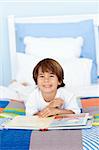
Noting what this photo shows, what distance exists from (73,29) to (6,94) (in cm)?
91

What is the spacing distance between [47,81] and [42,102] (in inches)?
5.6

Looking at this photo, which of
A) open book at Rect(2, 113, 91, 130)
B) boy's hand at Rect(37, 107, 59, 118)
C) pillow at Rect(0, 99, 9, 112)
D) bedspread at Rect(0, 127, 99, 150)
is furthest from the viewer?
pillow at Rect(0, 99, 9, 112)

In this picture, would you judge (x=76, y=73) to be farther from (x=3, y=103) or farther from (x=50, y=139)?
(x=50, y=139)

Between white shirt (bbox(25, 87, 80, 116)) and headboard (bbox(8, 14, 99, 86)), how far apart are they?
930mm

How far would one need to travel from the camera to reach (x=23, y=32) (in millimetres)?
2688

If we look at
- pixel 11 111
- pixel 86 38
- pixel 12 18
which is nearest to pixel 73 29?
pixel 86 38

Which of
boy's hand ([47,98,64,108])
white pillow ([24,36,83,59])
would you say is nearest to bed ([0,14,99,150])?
white pillow ([24,36,83,59])

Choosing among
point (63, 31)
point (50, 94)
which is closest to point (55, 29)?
point (63, 31)

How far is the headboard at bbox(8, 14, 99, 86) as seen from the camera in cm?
263

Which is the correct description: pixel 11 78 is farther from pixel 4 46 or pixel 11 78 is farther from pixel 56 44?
pixel 56 44

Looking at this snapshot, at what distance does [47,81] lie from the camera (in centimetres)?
159

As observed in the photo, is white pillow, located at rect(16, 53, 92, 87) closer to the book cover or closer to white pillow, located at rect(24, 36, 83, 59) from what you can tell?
white pillow, located at rect(24, 36, 83, 59)

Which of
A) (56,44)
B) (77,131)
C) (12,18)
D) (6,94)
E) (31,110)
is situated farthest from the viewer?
(12,18)

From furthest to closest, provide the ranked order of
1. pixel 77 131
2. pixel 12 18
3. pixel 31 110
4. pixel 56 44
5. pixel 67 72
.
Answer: pixel 12 18, pixel 56 44, pixel 67 72, pixel 31 110, pixel 77 131
